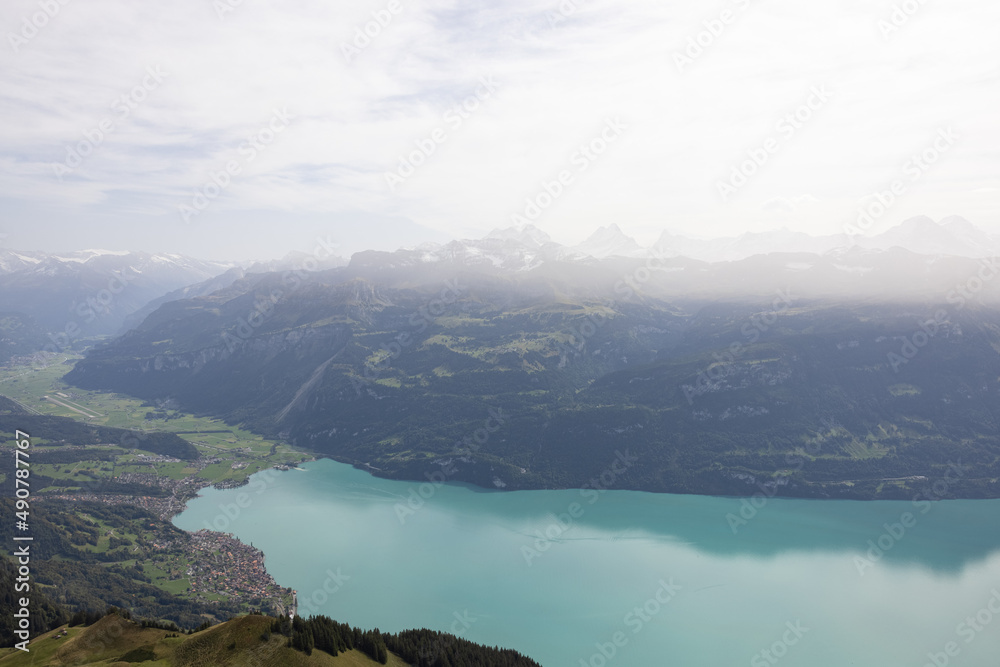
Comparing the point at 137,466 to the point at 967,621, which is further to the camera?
the point at 137,466

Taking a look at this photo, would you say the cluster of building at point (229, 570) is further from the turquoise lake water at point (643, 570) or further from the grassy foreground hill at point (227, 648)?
the grassy foreground hill at point (227, 648)

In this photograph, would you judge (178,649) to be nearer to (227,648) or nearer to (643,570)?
(227,648)

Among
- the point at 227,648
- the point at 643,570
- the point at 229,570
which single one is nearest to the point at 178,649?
the point at 227,648

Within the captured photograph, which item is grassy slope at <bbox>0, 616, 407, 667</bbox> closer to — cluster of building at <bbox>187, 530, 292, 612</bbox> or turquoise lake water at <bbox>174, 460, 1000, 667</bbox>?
cluster of building at <bbox>187, 530, 292, 612</bbox>

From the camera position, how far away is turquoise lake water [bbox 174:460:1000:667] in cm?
8594

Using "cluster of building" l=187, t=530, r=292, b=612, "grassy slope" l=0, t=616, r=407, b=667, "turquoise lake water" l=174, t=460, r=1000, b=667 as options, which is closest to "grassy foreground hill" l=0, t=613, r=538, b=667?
"grassy slope" l=0, t=616, r=407, b=667

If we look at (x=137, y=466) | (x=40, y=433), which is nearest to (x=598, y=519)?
(x=137, y=466)

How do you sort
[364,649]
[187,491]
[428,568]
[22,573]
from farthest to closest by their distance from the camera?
[187,491]
[428,568]
[22,573]
[364,649]

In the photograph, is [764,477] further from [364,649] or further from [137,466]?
[137,466]

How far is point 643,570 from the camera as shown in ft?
363

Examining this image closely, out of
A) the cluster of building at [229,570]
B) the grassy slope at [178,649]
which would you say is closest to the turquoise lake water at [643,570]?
the cluster of building at [229,570]

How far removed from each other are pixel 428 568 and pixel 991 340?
191 metres

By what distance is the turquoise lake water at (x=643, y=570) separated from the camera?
282 feet

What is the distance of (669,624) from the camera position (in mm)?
90875
